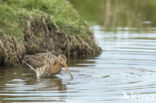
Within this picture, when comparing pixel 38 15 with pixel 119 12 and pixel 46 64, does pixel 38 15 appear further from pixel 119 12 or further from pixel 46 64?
pixel 119 12

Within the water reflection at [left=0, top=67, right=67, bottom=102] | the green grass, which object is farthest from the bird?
the green grass

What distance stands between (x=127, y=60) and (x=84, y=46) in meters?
1.51

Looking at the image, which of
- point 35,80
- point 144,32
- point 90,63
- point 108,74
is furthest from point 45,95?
point 144,32

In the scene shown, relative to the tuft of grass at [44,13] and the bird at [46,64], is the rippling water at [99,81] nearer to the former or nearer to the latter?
the bird at [46,64]

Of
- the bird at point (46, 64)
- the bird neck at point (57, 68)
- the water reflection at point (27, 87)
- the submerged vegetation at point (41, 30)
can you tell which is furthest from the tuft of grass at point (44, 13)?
the bird neck at point (57, 68)

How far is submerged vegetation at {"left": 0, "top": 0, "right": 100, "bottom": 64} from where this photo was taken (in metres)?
13.8

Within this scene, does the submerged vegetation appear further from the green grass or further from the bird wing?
the bird wing

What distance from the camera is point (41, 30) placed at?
14984 mm

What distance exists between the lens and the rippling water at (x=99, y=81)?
10.0 metres

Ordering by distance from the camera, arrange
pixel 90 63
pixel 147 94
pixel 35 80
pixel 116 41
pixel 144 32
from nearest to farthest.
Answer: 1. pixel 147 94
2. pixel 35 80
3. pixel 90 63
4. pixel 116 41
5. pixel 144 32

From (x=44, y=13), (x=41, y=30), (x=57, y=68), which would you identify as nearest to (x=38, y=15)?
(x=44, y=13)

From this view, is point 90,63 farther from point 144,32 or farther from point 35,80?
point 144,32

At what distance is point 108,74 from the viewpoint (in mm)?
12594

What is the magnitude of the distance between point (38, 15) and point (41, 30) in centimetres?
49
